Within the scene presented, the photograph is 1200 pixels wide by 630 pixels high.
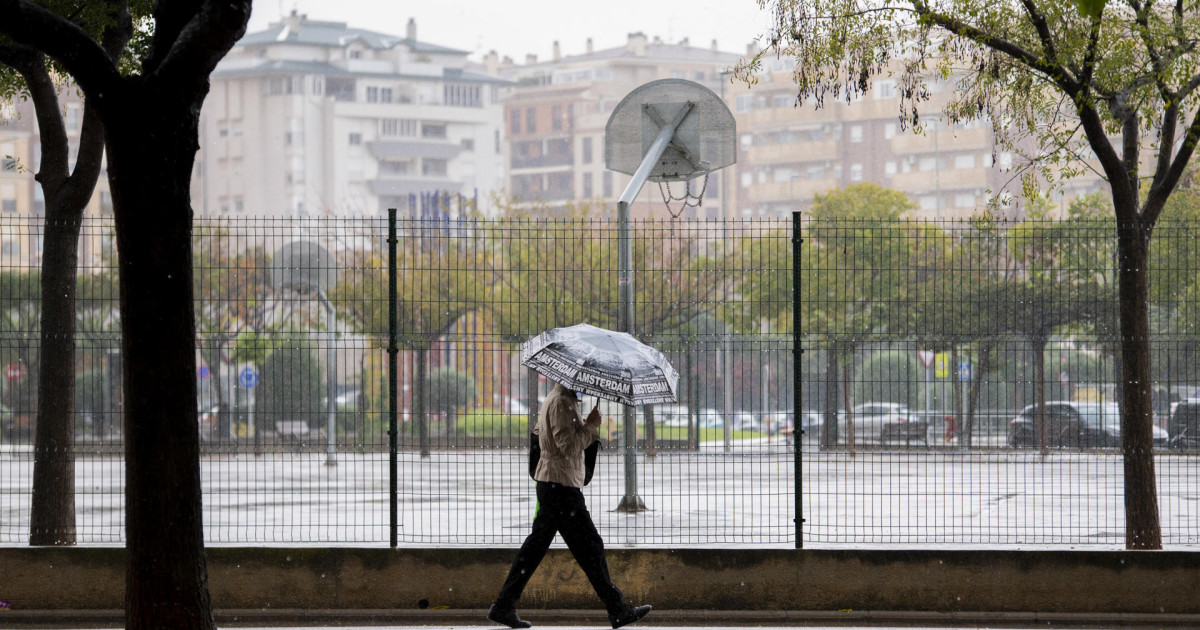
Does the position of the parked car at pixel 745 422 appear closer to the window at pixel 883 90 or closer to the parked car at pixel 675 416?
the parked car at pixel 675 416

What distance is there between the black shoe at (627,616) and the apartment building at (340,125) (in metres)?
94.7

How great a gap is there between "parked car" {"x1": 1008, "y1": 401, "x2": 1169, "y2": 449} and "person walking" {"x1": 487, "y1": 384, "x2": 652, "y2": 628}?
3899mm

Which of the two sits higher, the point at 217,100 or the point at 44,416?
the point at 217,100

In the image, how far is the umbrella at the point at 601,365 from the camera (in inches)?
318

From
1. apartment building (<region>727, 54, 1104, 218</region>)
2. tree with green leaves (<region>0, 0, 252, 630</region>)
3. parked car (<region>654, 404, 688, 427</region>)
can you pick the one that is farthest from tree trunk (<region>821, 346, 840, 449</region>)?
apartment building (<region>727, 54, 1104, 218</region>)

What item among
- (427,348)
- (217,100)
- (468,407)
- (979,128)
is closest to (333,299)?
(427,348)

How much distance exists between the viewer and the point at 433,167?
119188 mm

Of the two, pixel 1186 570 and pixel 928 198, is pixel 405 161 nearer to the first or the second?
pixel 928 198

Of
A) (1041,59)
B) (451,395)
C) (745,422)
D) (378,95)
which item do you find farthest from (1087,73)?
(378,95)

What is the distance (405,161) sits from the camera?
11694cm

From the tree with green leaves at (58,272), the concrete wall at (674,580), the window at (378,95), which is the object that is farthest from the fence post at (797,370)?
the window at (378,95)

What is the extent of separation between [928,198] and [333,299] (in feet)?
284

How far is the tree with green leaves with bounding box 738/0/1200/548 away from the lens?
399 inches

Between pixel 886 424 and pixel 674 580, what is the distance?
7.84ft
